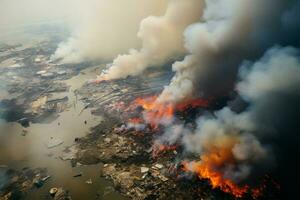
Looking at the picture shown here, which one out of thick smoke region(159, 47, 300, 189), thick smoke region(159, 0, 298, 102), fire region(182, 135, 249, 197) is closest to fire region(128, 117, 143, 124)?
thick smoke region(159, 0, 298, 102)

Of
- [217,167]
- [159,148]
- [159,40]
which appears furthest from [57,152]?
[159,40]

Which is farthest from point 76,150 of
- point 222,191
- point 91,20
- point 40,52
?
point 91,20

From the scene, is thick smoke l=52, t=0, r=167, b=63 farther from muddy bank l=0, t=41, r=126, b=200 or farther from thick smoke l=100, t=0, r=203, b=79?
thick smoke l=100, t=0, r=203, b=79

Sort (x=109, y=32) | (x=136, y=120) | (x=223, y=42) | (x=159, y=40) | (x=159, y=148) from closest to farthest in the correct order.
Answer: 1. (x=159, y=148)
2. (x=136, y=120)
3. (x=223, y=42)
4. (x=159, y=40)
5. (x=109, y=32)

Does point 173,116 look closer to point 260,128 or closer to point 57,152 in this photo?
point 260,128

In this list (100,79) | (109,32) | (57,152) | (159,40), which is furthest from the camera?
(109,32)

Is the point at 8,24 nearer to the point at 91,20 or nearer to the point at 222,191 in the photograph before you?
the point at 91,20
